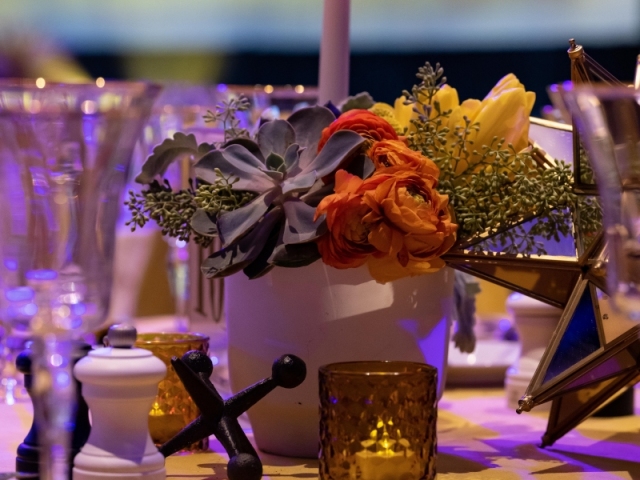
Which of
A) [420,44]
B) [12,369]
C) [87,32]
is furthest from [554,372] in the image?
[87,32]

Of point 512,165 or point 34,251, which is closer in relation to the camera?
point 34,251

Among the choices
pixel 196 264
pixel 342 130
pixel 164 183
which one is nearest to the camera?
pixel 342 130

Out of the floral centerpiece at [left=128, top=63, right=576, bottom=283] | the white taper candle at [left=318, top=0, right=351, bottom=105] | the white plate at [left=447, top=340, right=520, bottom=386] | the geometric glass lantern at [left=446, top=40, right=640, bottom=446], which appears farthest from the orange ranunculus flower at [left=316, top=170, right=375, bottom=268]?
the white plate at [left=447, top=340, right=520, bottom=386]

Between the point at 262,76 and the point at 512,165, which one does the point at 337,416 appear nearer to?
the point at 512,165

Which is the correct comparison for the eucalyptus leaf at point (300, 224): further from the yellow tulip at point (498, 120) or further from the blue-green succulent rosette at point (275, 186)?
the yellow tulip at point (498, 120)

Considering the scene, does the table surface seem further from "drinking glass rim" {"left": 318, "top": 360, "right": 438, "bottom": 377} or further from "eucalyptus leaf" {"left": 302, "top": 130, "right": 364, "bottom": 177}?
"eucalyptus leaf" {"left": 302, "top": 130, "right": 364, "bottom": 177}

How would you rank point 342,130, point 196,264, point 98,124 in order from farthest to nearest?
1. point 196,264
2. point 342,130
3. point 98,124

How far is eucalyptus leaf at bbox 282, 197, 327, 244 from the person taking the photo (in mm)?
618

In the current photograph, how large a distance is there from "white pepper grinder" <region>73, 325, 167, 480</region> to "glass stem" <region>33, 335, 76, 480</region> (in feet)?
0.06

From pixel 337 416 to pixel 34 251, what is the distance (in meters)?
0.21

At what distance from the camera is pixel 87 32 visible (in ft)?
14.6

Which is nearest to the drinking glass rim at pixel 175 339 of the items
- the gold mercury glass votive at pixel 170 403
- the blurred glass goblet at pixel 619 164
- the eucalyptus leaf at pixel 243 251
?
the gold mercury glass votive at pixel 170 403

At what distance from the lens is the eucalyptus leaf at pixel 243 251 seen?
642 mm

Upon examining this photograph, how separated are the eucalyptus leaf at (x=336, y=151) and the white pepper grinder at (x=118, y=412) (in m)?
0.19
